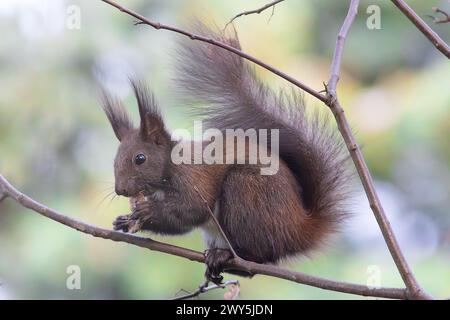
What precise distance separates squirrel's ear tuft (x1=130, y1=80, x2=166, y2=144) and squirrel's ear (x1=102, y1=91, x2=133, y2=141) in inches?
4.0

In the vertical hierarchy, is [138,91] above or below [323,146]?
above

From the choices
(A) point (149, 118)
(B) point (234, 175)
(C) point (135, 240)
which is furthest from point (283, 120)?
(C) point (135, 240)

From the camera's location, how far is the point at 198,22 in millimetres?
2182

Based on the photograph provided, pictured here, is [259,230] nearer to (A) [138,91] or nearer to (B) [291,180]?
(B) [291,180]

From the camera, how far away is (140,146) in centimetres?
232

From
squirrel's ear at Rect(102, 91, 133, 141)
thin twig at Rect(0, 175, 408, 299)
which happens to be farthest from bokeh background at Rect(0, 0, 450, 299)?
thin twig at Rect(0, 175, 408, 299)

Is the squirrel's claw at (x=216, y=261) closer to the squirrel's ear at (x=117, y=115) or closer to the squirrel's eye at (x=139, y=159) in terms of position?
the squirrel's eye at (x=139, y=159)

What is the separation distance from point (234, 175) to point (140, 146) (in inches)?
12.2

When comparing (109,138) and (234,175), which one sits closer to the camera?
(234,175)

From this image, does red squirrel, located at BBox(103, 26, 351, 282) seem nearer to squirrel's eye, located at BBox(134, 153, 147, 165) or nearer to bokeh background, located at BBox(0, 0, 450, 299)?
squirrel's eye, located at BBox(134, 153, 147, 165)

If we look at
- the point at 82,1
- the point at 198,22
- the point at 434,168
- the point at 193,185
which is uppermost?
the point at 82,1

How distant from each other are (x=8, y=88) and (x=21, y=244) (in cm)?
97

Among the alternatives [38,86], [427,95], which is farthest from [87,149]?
[427,95]

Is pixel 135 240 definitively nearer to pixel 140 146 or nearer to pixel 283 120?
pixel 140 146
